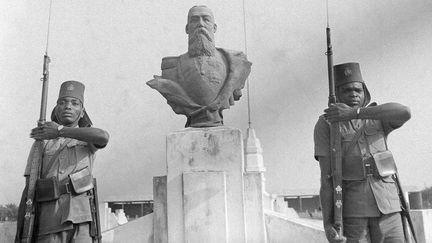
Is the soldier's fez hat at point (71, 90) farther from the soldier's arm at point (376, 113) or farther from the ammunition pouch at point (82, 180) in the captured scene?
the soldier's arm at point (376, 113)

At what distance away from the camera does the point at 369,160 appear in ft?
14.0

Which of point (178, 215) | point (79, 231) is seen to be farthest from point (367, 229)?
point (178, 215)

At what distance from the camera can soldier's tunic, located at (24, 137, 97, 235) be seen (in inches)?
169

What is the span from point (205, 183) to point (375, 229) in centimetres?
297

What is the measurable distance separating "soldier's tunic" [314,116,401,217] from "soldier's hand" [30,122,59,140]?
268 cm

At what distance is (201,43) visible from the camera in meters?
7.43

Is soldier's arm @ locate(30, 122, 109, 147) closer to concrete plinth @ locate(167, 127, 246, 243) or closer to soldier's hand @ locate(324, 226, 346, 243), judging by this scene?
concrete plinth @ locate(167, 127, 246, 243)

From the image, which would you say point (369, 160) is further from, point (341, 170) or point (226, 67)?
point (226, 67)

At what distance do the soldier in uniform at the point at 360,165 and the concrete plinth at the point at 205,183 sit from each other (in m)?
2.33

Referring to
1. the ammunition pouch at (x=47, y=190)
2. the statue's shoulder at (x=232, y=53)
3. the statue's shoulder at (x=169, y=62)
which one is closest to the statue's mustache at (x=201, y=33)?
the statue's shoulder at (x=232, y=53)

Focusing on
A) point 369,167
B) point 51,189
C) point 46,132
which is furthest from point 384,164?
point 46,132

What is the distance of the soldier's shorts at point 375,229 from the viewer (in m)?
4.03

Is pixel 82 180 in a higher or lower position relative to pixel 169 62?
lower

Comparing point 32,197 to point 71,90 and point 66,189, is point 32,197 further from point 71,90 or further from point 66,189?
point 71,90
